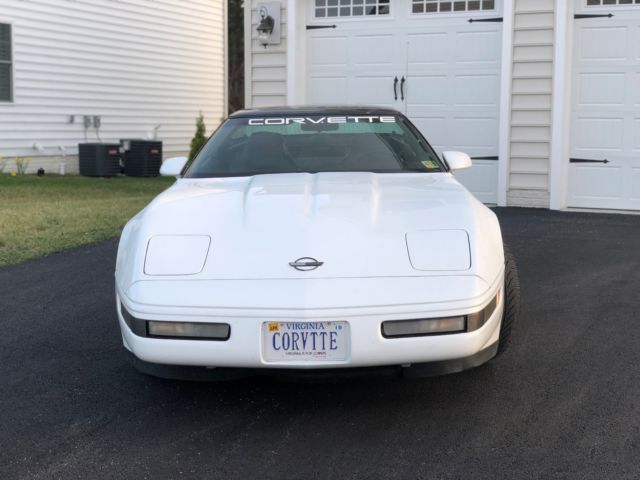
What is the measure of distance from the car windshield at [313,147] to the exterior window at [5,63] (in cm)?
1100

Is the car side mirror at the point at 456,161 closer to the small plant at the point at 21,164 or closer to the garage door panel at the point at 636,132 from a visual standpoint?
the garage door panel at the point at 636,132

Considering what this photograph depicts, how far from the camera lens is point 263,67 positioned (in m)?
11.9

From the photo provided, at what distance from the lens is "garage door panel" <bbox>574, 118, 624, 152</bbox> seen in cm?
1038

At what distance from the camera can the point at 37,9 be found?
15.7m

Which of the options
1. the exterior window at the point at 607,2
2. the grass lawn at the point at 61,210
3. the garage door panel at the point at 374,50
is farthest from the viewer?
the garage door panel at the point at 374,50

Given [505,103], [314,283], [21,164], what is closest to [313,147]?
[314,283]

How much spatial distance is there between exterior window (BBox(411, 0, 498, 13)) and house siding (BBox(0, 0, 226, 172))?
7738 mm

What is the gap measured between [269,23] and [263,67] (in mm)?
608

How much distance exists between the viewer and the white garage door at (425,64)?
10938 mm

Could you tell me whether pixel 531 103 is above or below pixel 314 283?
above

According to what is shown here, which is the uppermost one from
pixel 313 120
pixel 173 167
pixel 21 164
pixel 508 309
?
pixel 313 120

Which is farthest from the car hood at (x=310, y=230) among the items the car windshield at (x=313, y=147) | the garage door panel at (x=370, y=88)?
the garage door panel at (x=370, y=88)

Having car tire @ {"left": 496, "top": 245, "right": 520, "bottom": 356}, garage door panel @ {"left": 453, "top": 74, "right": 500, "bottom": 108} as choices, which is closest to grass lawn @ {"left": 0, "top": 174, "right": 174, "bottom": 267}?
garage door panel @ {"left": 453, "top": 74, "right": 500, "bottom": 108}

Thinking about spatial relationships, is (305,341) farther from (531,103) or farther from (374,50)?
(374,50)
